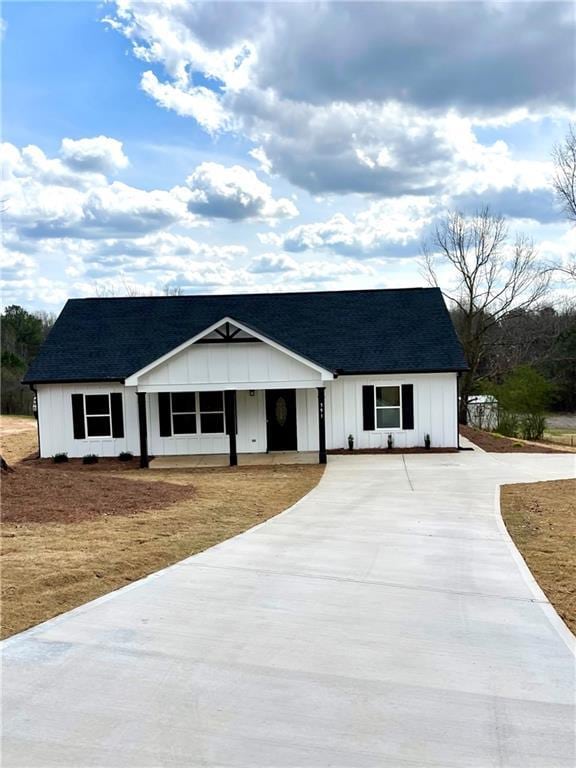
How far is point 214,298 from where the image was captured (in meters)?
24.9

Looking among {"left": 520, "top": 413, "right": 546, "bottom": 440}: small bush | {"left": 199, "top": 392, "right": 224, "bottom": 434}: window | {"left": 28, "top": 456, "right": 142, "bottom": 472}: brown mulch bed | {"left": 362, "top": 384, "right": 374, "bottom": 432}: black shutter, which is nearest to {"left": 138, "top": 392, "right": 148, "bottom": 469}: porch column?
{"left": 28, "top": 456, "right": 142, "bottom": 472}: brown mulch bed

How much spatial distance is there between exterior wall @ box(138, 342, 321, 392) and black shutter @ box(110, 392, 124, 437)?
7.56 ft

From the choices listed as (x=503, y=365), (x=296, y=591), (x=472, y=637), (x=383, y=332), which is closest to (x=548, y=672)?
(x=472, y=637)

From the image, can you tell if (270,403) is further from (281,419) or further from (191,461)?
(191,461)

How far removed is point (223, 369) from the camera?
62.4ft

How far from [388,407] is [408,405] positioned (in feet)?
2.00

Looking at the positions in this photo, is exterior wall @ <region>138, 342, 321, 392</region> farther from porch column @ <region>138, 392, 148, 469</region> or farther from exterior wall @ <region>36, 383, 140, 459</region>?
exterior wall @ <region>36, 383, 140, 459</region>

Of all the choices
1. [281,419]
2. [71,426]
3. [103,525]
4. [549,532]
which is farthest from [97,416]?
[549,532]

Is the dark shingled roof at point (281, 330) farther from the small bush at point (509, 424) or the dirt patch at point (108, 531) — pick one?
the small bush at point (509, 424)

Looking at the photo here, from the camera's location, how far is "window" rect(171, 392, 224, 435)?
2095 cm

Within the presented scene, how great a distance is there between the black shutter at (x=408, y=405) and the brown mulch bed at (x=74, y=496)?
363 inches

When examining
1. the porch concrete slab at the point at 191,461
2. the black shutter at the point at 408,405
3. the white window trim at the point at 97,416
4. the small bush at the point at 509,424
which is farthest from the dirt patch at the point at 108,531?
the small bush at the point at 509,424

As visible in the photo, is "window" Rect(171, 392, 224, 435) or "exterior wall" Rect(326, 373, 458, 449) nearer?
"exterior wall" Rect(326, 373, 458, 449)

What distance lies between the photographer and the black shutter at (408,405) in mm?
20703
